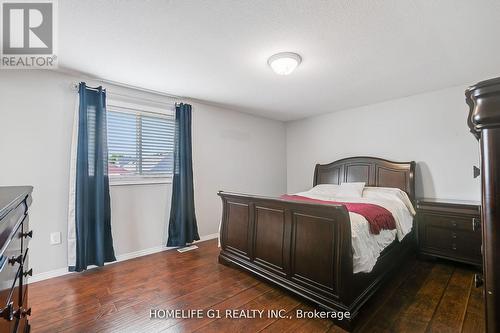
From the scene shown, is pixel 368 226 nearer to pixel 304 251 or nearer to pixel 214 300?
pixel 304 251

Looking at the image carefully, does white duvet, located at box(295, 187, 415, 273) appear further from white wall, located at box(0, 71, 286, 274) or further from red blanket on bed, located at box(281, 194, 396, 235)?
white wall, located at box(0, 71, 286, 274)

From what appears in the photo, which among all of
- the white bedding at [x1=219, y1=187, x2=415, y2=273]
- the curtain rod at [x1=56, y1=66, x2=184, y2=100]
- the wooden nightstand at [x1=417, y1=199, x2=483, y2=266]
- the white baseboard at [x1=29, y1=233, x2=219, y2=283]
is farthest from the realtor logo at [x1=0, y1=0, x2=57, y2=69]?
the wooden nightstand at [x1=417, y1=199, x2=483, y2=266]

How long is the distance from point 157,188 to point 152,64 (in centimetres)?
172

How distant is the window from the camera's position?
3049 mm

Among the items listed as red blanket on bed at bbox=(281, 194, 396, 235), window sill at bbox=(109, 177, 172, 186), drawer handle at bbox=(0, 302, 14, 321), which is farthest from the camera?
window sill at bbox=(109, 177, 172, 186)

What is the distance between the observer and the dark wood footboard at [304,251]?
1.80 meters

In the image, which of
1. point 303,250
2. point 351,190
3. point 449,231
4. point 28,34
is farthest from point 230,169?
point 449,231

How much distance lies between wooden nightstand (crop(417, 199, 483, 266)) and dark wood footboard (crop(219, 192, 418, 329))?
1.29 ft

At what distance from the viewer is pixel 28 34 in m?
1.93

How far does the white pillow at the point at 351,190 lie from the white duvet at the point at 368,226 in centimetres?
8

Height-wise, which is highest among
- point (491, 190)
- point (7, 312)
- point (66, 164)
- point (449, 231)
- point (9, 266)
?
point (66, 164)

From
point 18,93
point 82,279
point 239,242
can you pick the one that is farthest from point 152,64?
point 82,279

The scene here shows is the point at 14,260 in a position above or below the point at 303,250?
above

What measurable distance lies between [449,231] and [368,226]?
5.18 feet
